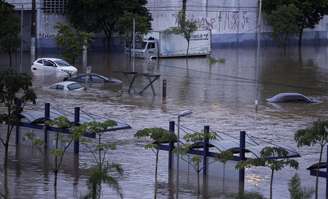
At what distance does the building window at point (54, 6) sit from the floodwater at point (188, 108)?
6086mm

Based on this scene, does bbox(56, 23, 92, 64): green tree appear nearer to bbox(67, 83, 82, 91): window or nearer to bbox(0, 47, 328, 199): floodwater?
bbox(0, 47, 328, 199): floodwater

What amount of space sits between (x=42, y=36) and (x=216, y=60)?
14.9 metres

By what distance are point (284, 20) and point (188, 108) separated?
4824 centimetres

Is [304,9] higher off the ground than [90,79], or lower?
higher

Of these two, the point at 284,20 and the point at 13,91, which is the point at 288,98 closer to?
the point at 13,91

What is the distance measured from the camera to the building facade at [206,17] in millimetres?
77438

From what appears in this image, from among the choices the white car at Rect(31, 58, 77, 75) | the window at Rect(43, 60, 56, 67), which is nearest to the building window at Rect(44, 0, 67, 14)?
the white car at Rect(31, 58, 77, 75)

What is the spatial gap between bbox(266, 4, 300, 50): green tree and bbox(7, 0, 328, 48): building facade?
3.50 metres

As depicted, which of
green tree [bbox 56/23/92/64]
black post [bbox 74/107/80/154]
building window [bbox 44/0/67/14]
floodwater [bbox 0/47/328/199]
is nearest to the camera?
floodwater [bbox 0/47/328/199]

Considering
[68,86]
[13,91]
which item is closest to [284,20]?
[68,86]

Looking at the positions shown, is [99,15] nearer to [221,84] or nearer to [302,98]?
[221,84]

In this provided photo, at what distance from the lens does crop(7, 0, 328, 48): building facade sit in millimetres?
77438

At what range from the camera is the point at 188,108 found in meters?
40.2

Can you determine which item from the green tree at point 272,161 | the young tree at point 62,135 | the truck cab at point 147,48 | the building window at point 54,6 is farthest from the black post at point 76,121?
the building window at point 54,6
